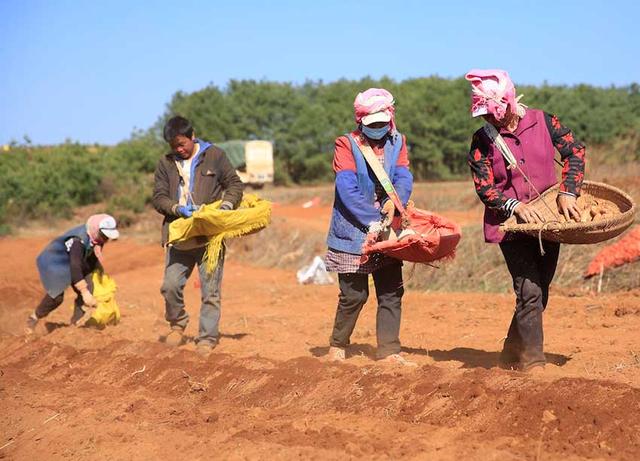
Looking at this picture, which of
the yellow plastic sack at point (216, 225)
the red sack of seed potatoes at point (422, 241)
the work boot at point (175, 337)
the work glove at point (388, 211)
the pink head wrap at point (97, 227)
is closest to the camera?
the red sack of seed potatoes at point (422, 241)

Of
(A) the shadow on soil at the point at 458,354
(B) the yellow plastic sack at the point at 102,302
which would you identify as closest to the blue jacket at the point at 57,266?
(B) the yellow plastic sack at the point at 102,302

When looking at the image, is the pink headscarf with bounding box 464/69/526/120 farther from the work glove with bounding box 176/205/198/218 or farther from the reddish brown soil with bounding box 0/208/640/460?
the work glove with bounding box 176/205/198/218

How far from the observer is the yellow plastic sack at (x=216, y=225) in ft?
24.3

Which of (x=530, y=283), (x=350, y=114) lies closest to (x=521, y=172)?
(x=530, y=283)

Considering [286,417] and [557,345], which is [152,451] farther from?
[557,345]

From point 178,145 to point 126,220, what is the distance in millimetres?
17193

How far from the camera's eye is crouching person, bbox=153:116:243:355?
25.4 feet

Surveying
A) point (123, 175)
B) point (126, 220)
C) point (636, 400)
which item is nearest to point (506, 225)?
point (636, 400)

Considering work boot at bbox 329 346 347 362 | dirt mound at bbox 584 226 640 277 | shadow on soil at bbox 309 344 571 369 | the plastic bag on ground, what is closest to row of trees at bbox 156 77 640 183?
the plastic bag on ground

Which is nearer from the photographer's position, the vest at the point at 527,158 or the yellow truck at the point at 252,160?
the vest at the point at 527,158

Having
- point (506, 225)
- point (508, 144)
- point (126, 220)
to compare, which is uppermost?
point (508, 144)

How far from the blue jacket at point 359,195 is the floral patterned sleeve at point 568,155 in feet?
3.40

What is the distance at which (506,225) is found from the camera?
549cm

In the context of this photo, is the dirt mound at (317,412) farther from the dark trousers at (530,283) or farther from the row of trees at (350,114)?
the row of trees at (350,114)
